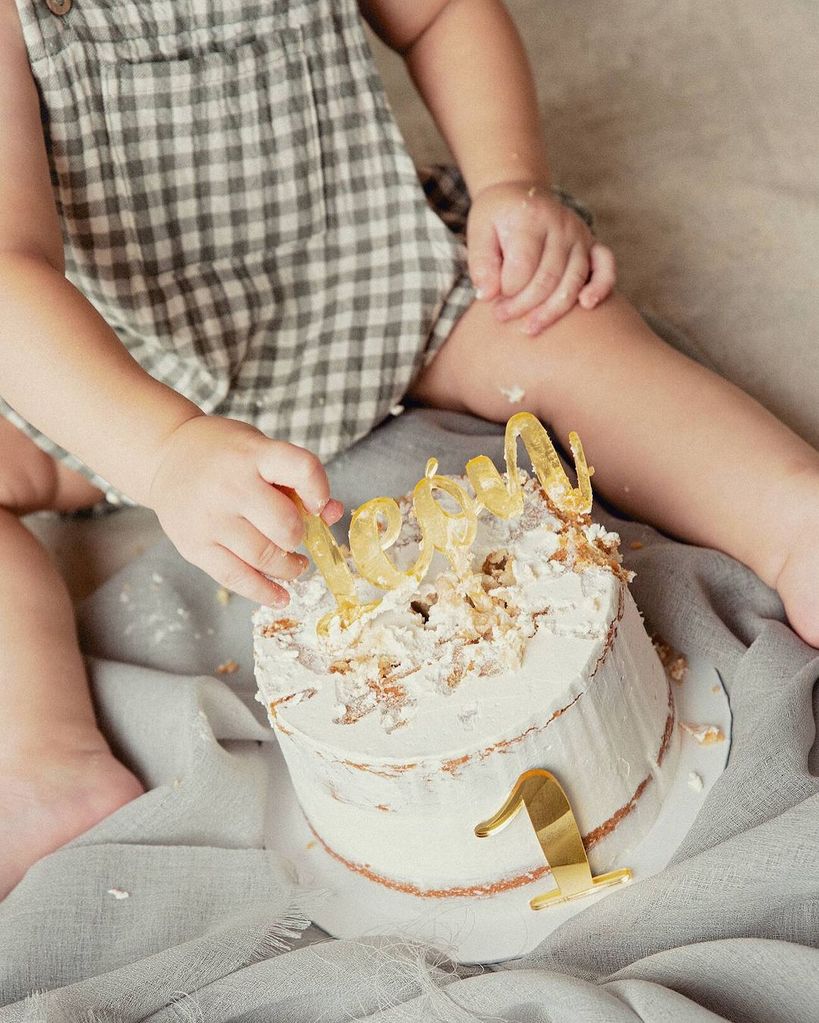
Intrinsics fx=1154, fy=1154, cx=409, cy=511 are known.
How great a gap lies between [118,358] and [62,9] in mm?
301

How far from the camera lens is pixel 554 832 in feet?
2.17

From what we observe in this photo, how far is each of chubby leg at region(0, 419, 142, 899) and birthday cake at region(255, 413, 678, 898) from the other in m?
0.18

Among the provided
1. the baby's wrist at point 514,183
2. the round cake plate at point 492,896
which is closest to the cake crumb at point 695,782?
the round cake plate at point 492,896

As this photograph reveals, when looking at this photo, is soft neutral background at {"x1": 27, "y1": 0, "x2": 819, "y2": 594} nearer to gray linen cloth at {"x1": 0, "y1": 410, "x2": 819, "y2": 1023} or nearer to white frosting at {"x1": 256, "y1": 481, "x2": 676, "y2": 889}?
gray linen cloth at {"x1": 0, "y1": 410, "x2": 819, "y2": 1023}

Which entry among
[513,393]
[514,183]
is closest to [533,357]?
[513,393]

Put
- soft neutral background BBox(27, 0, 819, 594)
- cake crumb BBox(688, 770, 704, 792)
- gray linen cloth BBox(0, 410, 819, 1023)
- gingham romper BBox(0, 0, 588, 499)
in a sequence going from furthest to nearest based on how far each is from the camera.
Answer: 1. soft neutral background BBox(27, 0, 819, 594)
2. gingham romper BBox(0, 0, 588, 499)
3. cake crumb BBox(688, 770, 704, 792)
4. gray linen cloth BBox(0, 410, 819, 1023)

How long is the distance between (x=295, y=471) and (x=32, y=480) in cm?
46

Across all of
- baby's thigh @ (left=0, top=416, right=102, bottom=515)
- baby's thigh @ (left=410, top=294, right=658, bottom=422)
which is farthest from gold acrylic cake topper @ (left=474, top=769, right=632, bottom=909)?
baby's thigh @ (left=0, top=416, right=102, bottom=515)

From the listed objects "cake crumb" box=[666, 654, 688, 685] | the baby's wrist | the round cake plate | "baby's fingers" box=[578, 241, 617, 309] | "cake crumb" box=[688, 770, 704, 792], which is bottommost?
the round cake plate

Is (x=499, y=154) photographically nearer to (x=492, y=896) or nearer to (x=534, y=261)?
(x=534, y=261)

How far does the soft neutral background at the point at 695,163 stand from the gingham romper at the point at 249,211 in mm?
224

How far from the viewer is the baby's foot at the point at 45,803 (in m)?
0.80

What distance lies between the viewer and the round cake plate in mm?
682

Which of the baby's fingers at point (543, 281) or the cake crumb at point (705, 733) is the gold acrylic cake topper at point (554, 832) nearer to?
the cake crumb at point (705, 733)
